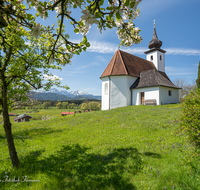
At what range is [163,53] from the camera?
106 ft

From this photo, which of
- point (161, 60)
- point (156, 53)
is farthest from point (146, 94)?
point (161, 60)

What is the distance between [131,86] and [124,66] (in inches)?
160

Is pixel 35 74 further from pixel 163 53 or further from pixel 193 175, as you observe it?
pixel 163 53

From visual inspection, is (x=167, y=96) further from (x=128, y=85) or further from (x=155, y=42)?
(x=155, y=42)

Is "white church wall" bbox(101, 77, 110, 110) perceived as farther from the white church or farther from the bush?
the bush

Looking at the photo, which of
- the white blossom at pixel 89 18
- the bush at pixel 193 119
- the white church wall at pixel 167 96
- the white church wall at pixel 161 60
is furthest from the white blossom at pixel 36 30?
the white church wall at pixel 161 60

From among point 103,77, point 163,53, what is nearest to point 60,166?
point 103,77

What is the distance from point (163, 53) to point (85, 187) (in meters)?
36.5

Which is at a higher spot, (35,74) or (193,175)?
(35,74)

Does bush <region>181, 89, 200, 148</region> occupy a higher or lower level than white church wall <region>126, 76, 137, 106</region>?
lower

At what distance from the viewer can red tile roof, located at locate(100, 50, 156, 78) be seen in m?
23.0

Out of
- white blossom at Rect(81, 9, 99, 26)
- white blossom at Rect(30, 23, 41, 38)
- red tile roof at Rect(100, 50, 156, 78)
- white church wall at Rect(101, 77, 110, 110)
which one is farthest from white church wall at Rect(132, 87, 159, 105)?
white blossom at Rect(30, 23, 41, 38)

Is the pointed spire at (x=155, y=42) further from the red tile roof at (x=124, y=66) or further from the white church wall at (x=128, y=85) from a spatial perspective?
the white church wall at (x=128, y=85)

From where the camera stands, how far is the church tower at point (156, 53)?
31.0m
